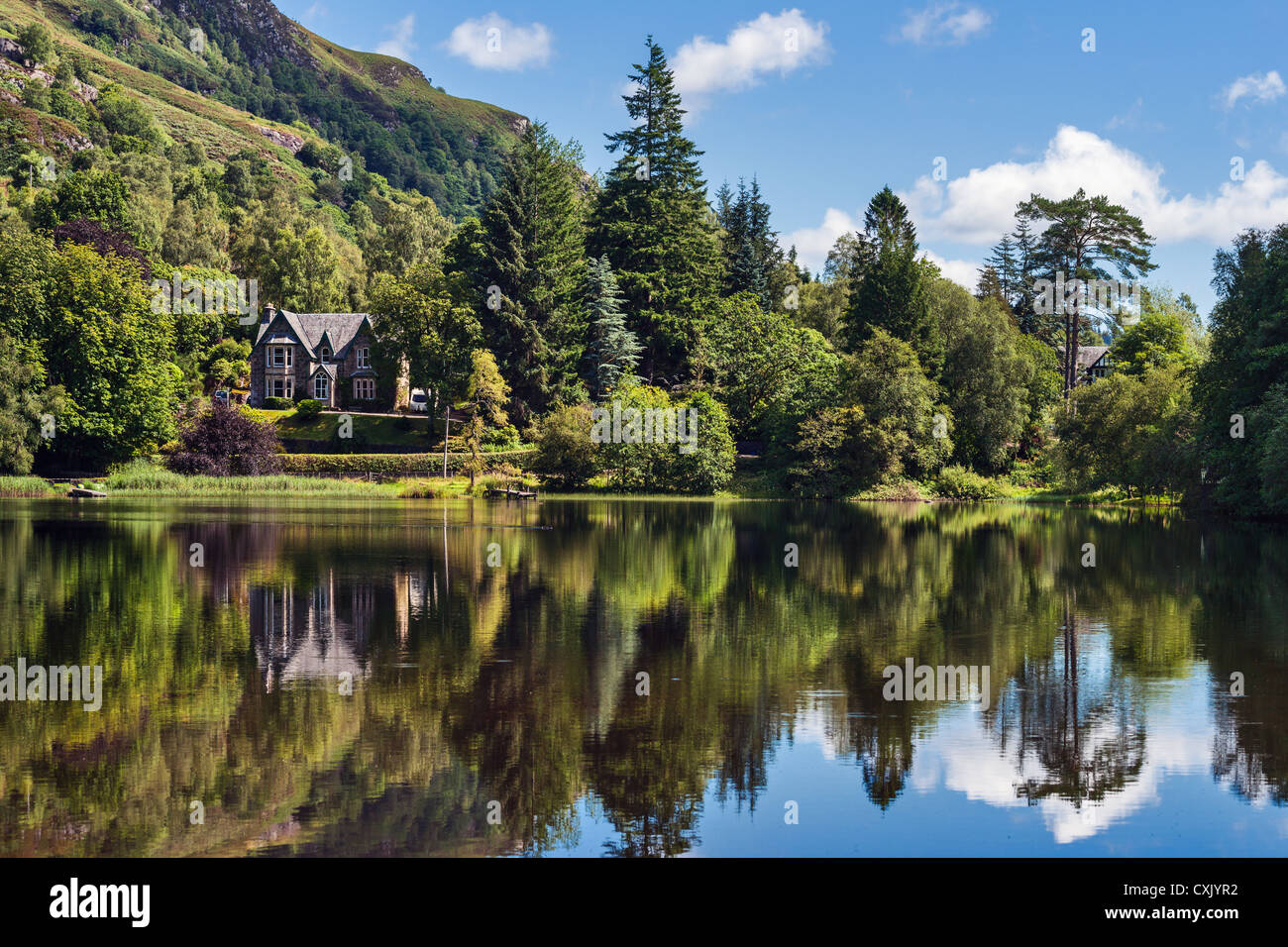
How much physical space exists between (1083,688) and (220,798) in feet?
36.0

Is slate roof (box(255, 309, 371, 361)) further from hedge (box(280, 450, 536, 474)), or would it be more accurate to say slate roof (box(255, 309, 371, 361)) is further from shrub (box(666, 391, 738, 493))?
shrub (box(666, 391, 738, 493))

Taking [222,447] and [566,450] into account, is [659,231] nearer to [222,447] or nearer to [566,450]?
[566,450]

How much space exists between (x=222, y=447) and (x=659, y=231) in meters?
39.4

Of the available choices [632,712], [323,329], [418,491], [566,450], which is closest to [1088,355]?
[566,450]

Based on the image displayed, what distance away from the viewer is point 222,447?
70438 millimetres

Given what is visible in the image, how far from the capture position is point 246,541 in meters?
33.9

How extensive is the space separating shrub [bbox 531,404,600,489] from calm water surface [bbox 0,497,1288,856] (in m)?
44.7

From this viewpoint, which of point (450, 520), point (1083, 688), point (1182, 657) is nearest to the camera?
point (1083, 688)

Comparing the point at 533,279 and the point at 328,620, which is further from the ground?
the point at 533,279

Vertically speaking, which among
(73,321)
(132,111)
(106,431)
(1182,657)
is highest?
(132,111)

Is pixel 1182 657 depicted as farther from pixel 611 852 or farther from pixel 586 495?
pixel 586 495

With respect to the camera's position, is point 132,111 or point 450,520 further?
point 132,111

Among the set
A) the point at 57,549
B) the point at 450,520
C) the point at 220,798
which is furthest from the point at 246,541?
the point at 220,798
